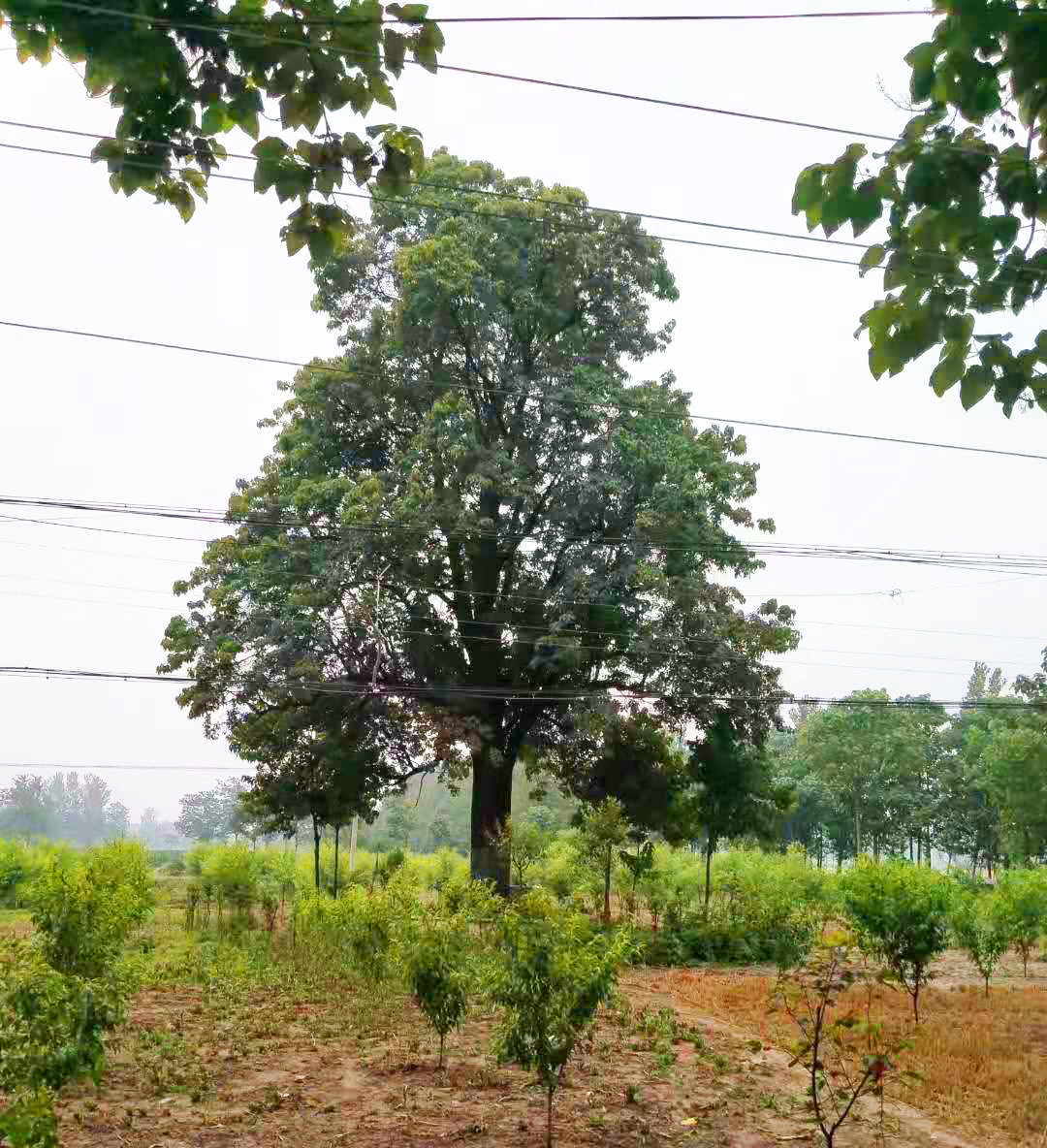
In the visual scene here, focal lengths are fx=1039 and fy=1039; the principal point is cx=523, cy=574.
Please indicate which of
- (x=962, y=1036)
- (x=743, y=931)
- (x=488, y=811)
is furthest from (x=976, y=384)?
(x=488, y=811)

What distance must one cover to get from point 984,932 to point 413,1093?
43.4 ft

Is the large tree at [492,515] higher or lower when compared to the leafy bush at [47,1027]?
higher

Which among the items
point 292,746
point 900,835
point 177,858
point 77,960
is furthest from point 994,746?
point 77,960

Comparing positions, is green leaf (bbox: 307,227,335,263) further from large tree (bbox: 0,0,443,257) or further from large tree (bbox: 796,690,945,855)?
large tree (bbox: 796,690,945,855)

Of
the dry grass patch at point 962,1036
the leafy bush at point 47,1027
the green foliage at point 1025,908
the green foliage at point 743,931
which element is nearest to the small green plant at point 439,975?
the leafy bush at point 47,1027

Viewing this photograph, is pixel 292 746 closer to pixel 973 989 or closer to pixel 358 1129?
A: pixel 973 989

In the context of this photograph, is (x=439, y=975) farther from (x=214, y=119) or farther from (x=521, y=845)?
(x=521, y=845)

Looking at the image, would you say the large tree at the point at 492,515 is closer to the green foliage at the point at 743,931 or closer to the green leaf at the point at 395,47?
the green foliage at the point at 743,931

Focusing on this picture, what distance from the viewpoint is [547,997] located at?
6691 millimetres

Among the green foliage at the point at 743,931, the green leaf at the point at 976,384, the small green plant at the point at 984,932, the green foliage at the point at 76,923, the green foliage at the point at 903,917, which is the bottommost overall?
the green foliage at the point at 743,931

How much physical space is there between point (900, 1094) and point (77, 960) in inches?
280

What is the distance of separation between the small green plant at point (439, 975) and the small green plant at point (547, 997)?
1.77m

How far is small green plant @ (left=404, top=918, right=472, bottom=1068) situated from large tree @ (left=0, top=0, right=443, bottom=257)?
6.46m

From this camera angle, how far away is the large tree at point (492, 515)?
832 inches
